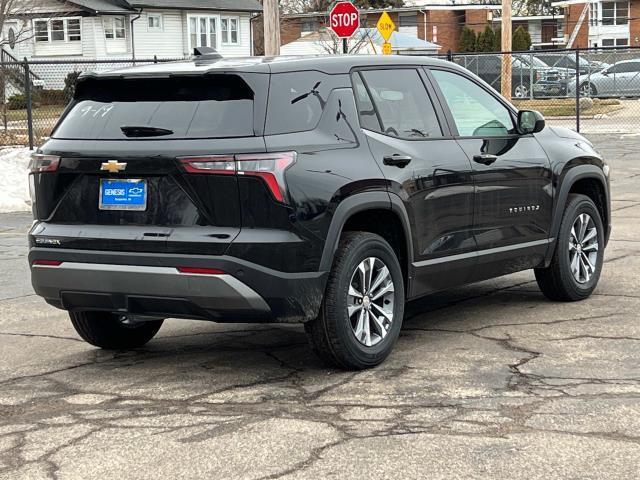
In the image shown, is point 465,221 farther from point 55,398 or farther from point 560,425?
point 55,398

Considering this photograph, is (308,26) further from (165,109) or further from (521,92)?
(165,109)

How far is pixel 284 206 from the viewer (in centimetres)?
588

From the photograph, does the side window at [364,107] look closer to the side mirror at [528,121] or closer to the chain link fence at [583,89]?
the side mirror at [528,121]

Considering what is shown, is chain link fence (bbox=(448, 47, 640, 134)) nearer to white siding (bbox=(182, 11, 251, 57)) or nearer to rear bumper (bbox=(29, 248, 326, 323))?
rear bumper (bbox=(29, 248, 326, 323))

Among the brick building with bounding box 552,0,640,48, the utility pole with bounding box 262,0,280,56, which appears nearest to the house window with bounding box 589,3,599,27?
the brick building with bounding box 552,0,640,48

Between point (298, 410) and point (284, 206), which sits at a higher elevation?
point (284, 206)

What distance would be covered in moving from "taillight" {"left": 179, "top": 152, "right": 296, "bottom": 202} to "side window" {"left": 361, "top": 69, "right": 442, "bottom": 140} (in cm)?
102

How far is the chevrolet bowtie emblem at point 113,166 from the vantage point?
6.10 metres

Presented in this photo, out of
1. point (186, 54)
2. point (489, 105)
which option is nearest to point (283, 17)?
point (186, 54)

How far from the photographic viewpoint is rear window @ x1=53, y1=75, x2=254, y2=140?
6.05m

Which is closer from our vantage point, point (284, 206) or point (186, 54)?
point (284, 206)

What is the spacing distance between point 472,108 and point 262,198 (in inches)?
87.6

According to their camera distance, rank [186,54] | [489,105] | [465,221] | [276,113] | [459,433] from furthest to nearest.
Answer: [186,54]
[489,105]
[465,221]
[276,113]
[459,433]

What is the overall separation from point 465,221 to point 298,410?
202cm
